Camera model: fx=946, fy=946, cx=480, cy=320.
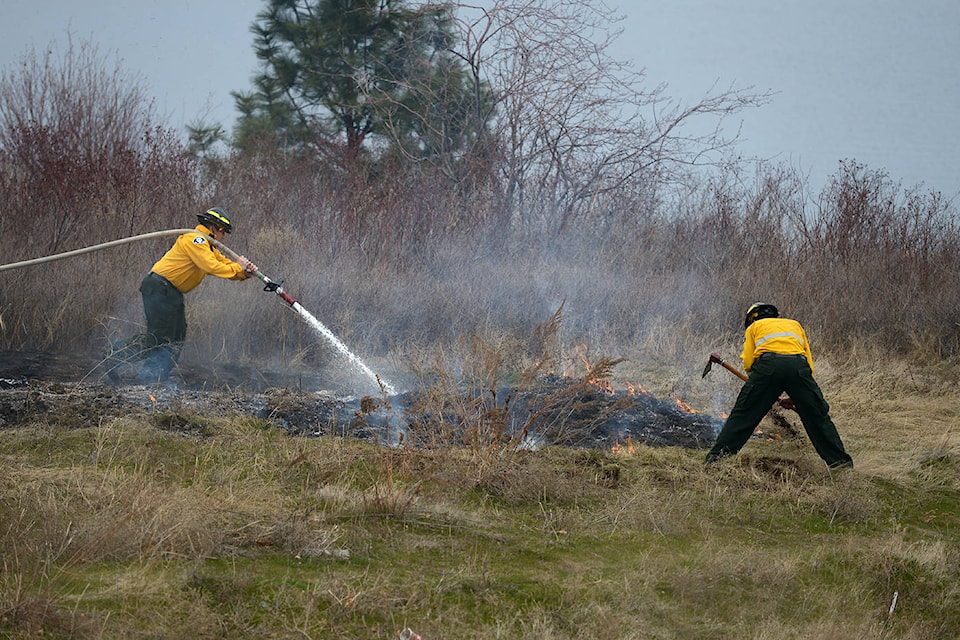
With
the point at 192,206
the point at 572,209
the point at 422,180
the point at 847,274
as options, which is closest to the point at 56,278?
the point at 192,206

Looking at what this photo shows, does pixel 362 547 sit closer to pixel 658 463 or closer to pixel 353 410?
pixel 658 463

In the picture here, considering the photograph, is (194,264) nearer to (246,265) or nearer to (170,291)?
(170,291)

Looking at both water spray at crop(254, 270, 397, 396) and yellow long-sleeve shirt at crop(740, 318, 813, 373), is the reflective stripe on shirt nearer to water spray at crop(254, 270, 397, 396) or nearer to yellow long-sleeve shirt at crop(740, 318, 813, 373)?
yellow long-sleeve shirt at crop(740, 318, 813, 373)

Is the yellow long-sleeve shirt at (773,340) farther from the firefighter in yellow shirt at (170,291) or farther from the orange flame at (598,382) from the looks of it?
the firefighter in yellow shirt at (170,291)

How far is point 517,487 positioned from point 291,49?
18.0m

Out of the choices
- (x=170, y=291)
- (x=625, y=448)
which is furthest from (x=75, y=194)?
(x=625, y=448)

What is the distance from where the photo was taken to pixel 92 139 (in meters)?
13.8

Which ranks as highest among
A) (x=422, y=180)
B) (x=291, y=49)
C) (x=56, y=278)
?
(x=291, y=49)

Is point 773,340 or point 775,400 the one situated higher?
point 773,340

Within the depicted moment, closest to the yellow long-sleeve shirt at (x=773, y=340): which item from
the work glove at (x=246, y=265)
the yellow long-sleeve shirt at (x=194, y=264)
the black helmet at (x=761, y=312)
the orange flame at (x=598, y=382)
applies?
the black helmet at (x=761, y=312)

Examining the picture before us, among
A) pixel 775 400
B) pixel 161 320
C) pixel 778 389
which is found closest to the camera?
pixel 778 389

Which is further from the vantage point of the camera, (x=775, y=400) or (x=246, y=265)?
(x=246, y=265)

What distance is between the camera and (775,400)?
7488mm

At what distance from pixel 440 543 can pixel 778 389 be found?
3463 millimetres
